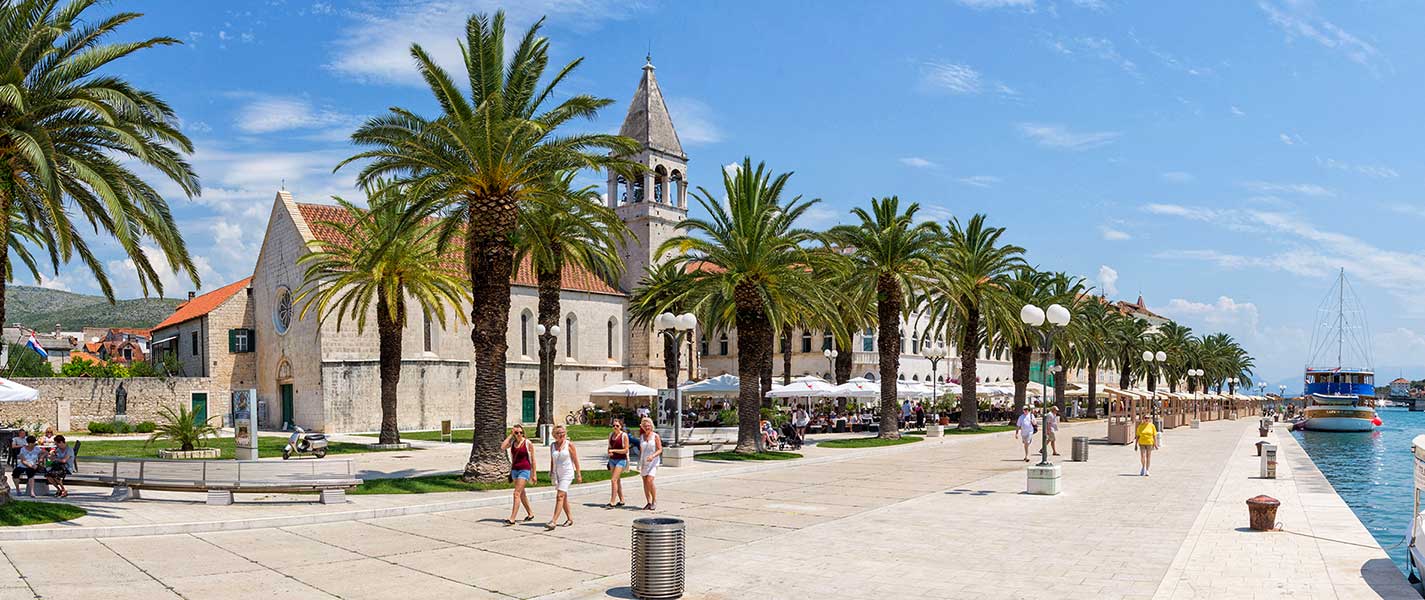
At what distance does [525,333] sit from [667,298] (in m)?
21.3

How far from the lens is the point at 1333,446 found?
5238cm

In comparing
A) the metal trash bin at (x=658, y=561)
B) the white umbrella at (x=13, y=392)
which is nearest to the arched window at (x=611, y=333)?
the white umbrella at (x=13, y=392)

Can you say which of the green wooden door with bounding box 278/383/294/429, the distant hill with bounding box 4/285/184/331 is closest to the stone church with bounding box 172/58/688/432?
the green wooden door with bounding box 278/383/294/429

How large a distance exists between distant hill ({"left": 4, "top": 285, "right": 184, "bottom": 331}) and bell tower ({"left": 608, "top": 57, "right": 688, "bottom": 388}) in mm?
92112

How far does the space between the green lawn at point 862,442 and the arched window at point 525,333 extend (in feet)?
74.0

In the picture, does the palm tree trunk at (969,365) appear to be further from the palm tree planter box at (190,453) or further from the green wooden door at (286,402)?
the green wooden door at (286,402)

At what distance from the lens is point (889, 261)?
114ft

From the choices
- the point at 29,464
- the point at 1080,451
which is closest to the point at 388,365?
the point at 29,464

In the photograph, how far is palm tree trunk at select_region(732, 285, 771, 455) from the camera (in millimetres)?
28359

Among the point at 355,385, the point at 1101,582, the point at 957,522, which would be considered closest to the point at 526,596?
the point at 1101,582

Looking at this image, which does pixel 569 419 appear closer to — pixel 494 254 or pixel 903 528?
pixel 494 254

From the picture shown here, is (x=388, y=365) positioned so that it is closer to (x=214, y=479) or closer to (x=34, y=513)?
(x=214, y=479)

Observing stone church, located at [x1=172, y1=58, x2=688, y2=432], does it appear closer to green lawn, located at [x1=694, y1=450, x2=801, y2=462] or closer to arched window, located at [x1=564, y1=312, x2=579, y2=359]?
arched window, located at [x1=564, y1=312, x2=579, y2=359]

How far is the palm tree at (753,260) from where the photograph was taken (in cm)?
2794
